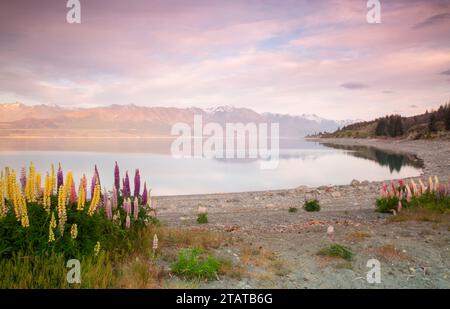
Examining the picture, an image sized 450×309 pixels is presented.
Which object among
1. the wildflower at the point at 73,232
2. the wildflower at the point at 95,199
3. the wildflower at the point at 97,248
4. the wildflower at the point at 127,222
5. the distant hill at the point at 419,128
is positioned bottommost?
the wildflower at the point at 97,248

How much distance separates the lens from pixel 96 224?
6.93 m

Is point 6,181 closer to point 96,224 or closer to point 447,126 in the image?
point 96,224

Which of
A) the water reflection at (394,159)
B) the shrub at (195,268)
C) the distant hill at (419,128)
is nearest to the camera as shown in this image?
the shrub at (195,268)

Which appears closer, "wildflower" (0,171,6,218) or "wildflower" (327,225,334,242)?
"wildflower" (0,171,6,218)

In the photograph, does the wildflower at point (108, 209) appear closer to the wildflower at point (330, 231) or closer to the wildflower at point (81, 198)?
the wildflower at point (81, 198)

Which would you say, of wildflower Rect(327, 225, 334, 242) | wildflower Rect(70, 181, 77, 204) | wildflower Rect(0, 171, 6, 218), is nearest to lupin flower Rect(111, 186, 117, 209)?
wildflower Rect(70, 181, 77, 204)

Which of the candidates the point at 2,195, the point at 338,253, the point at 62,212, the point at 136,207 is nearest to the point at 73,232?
the point at 62,212

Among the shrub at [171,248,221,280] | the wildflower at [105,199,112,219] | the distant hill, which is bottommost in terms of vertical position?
the shrub at [171,248,221,280]

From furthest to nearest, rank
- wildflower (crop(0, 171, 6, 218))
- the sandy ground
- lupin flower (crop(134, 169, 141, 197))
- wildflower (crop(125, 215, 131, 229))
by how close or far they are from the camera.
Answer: lupin flower (crop(134, 169, 141, 197)) < wildflower (crop(125, 215, 131, 229)) < the sandy ground < wildflower (crop(0, 171, 6, 218))

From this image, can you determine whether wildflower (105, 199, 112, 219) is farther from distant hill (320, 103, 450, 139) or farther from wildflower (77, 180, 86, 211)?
distant hill (320, 103, 450, 139)

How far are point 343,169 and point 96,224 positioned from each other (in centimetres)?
5275

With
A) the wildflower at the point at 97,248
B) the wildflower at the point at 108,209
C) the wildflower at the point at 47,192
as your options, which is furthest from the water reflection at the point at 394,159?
the wildflower at the point at 47,192

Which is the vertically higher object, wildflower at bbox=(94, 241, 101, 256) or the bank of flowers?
the bank of flowers
